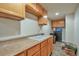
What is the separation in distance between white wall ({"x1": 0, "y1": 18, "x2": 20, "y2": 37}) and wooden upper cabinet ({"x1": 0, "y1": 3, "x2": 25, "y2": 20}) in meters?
0.31

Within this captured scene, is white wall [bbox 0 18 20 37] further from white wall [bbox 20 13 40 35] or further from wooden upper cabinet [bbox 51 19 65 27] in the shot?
wooden upper cabinet [bbox 51 19 65 27]

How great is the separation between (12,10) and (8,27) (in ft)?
1.95

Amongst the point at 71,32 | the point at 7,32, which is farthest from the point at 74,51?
the point at 7,32

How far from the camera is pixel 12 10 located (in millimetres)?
1650

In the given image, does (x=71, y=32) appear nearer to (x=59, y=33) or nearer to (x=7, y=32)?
(x=59, y=33)

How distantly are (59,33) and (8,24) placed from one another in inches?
239

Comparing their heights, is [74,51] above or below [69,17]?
below

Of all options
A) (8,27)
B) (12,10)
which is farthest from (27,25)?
(12,10)

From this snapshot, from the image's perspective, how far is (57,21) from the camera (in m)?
8.29

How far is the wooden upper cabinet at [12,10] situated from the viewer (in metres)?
1.42

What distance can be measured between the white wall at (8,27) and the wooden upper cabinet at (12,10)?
0.31m

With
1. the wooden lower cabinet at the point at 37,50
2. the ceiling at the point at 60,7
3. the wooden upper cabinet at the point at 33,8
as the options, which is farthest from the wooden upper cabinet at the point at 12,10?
the ceiling at the point at 60,7

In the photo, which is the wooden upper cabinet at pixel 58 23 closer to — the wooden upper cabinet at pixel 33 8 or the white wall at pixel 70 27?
the white wall at pixel 70 27

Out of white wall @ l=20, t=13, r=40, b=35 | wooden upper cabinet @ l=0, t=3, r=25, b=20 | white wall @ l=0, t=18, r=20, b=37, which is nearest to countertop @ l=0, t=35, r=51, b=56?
white wall @ l=0, t=18, r=20, b=37
